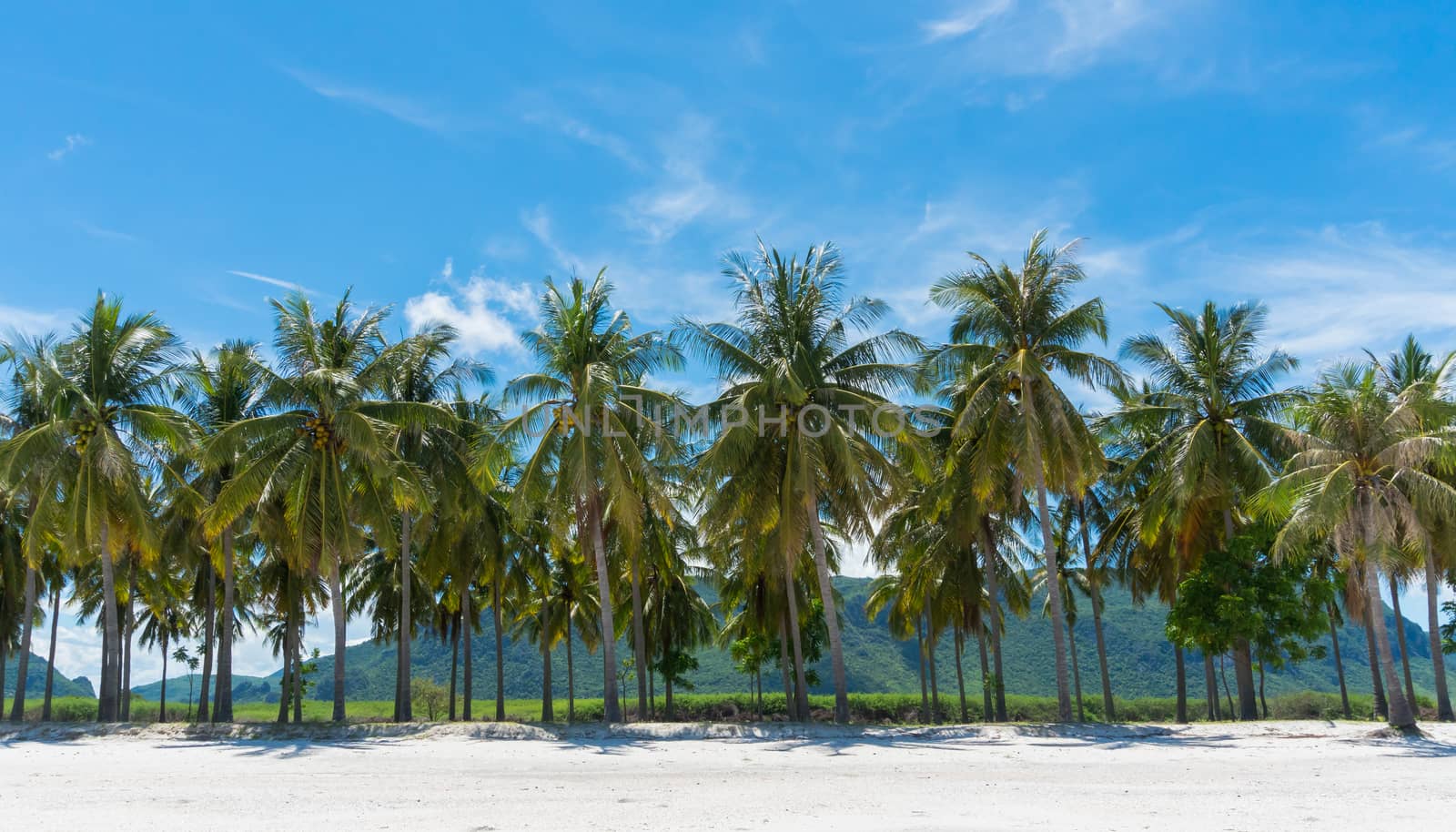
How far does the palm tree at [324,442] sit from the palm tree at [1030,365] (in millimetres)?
13253

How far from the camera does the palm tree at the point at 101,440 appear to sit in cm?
2330

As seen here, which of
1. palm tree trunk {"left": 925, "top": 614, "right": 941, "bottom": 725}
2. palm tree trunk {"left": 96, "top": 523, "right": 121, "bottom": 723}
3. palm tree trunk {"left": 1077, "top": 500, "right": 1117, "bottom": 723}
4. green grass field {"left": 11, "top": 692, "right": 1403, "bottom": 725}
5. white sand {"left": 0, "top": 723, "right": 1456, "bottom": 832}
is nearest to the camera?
white sand {"left": 0, "top": 723, "right": 1456, "bottom": 832}

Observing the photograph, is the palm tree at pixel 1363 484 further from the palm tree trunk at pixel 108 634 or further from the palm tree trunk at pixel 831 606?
the palm tree trunk at pixel 108 634

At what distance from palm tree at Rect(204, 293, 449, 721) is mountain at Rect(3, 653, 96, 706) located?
2670 inches

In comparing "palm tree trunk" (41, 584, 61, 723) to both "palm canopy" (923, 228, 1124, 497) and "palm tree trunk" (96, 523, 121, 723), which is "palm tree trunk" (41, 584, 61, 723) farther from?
"palm canopy" (923, 228, 1124, 497)

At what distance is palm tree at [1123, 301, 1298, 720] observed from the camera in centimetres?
2500

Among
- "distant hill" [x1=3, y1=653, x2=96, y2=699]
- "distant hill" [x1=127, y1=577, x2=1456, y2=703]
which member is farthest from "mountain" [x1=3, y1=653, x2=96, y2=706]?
"distant hill" [x1=127, y1=577, x2=1456, y2=703]

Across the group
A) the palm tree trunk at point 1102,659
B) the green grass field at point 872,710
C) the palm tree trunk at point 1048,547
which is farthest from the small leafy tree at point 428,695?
the palm tree trunk at point 1048,547

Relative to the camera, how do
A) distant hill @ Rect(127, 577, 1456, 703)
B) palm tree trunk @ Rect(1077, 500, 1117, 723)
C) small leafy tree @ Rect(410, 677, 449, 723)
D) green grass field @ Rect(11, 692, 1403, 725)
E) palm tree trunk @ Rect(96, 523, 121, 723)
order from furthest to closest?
distant hill @ Rect(127, 577, 1456, 703)
small leafy tree @ Rect(410, 677, 449, 723)
green grass field @ Rect(11, 692, 1403, 725)
palm tree trunk @ Rect(1077, 500, 1117, 723)
palm tree trunk @ Rect(96, 523, 121, 723)

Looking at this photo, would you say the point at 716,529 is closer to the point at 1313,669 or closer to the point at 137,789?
the point at 137,789

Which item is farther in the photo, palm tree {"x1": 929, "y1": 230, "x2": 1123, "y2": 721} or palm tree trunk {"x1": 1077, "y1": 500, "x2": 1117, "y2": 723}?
palm tree trunk {"x1": 1077, "y1": 500, "x2": 1117, "y2": 723}

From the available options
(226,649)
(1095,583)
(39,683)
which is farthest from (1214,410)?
(39,683)

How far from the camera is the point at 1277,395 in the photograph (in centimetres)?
2534

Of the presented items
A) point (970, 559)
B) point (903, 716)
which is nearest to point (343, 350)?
point (970, 559)
